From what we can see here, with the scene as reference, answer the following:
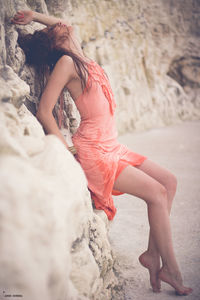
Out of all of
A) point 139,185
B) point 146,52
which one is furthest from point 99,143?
point 146,52

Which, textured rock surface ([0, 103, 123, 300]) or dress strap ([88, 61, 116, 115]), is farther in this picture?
dress strap ([88, 61, 116, 115])

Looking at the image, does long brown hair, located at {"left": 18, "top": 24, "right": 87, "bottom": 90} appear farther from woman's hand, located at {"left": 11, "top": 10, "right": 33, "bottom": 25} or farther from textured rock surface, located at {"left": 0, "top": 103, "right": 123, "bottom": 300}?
textured rock surface, located at {"left": 0, "top": 103, "right": 123, "bottom": 300}

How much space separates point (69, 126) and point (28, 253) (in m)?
1.40

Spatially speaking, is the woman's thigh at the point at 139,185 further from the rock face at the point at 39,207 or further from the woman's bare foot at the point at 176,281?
the woman's bare foot at the point at 176,281

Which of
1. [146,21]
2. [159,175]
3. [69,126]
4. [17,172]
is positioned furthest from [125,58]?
[17,172]

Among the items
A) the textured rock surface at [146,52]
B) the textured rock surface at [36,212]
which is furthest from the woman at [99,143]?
the textured rock surface at [146,52]

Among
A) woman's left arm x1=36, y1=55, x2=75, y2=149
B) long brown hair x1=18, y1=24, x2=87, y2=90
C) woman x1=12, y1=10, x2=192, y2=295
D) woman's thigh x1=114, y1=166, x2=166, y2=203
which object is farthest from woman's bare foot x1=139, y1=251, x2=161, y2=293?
long brown hair x1=18, y1=24, x2=87, y2=90

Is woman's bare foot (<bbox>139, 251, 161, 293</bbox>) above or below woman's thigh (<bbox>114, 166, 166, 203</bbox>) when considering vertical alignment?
below

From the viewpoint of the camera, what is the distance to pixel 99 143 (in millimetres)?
1608

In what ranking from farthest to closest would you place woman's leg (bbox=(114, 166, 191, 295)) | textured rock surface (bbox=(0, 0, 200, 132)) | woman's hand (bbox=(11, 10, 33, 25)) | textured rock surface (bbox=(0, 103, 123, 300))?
textured rock surface (bbox=(0, 0, 200, 132))
woman's hand (bbox=(11, 10, 33, 25))
woman's leg (bbox=(114, 166, 191, 295))
textured rock surface (bbox=(0, 103, 123, 300))

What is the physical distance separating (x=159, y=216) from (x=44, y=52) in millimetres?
1125

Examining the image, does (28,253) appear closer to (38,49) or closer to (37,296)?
(37,296)

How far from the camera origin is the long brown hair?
1.57 m

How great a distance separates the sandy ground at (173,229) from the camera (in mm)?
1660
